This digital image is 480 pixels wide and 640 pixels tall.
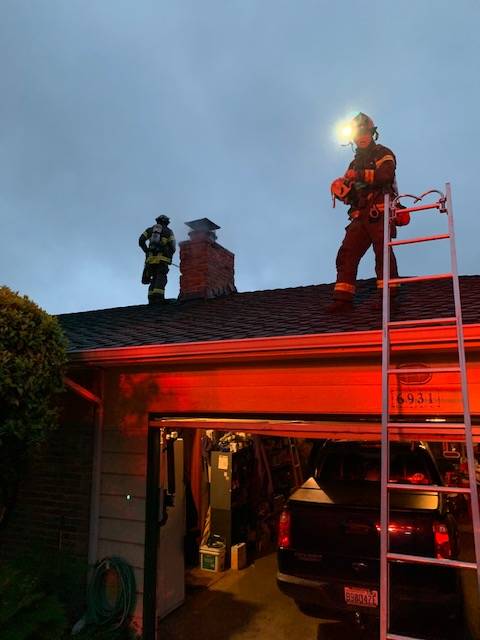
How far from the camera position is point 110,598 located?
5.12m

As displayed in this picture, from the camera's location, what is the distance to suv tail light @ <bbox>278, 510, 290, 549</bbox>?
17.5ft

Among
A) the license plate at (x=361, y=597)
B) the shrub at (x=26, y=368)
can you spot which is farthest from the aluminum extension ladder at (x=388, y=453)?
the shrub at (x=26, y=368)

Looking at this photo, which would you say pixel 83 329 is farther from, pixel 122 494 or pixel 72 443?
pixel 122 494

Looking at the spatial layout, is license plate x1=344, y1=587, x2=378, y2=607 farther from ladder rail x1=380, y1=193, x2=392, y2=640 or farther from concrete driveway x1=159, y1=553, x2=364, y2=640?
ladder rail x1=380, y1=193, x2=392, y2=640

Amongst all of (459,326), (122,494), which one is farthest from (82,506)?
(459,326)

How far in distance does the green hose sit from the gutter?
2.11 metres

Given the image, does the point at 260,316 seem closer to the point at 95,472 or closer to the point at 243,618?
the point at 95,472

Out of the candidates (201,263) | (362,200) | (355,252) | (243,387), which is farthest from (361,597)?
(201,263)

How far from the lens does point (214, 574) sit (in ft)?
22.5

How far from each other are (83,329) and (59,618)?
12.8ft

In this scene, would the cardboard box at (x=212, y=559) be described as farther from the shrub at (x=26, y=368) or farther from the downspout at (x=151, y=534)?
the shrub at (x=26, y=368)

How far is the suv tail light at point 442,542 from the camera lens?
4.60 metres

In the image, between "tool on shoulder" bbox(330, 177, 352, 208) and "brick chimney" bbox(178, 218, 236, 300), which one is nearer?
"tool on shoulder" bbox(330, 177, 352, 208)

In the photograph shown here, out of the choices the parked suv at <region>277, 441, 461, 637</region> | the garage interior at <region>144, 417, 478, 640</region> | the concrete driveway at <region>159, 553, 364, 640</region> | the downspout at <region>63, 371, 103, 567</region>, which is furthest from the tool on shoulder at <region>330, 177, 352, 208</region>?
the concrete driveway at <region>159, 553, 364, 640</region>
